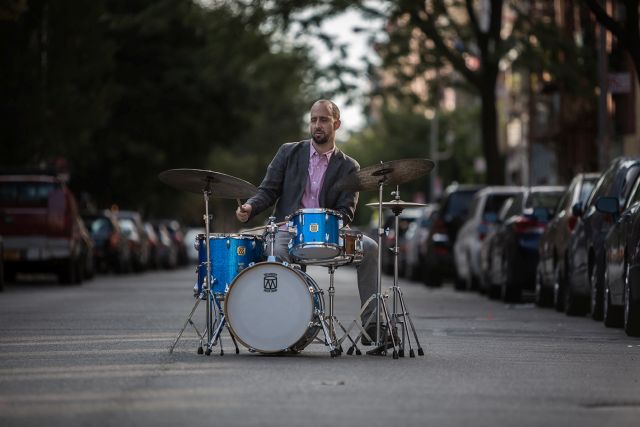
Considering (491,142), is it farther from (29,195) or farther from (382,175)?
(382,175)

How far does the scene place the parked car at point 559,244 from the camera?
73.5ft

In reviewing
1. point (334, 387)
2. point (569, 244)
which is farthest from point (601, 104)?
point (334, 387)

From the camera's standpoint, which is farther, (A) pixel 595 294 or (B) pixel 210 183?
(A) pixel 595 294

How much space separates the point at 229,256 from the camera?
43.3 ft

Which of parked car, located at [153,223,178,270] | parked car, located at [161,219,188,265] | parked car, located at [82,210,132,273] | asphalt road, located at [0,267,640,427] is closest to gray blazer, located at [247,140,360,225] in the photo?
asphalt road, located at [0,267,640,427]

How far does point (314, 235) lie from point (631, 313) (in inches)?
188

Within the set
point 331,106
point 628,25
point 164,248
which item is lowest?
point 164,248

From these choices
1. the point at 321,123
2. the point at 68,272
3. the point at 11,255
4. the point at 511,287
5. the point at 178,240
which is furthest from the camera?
the point at 178,240

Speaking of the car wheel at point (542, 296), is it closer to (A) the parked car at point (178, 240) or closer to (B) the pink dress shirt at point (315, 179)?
(B) the pink dress shirt at point (315, 179)

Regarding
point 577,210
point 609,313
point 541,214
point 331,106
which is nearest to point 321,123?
point 331,106

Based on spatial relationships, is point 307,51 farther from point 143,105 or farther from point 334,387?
point 334,387

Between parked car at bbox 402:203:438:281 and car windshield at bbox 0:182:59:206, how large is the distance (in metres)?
7.23

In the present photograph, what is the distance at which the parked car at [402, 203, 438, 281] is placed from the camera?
37.7 m

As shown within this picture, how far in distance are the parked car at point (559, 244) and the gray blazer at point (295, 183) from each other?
25.8 feet
